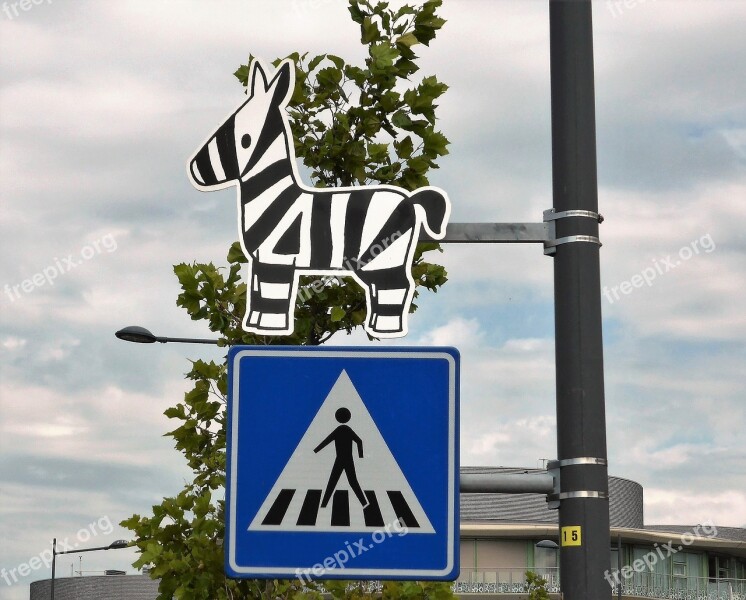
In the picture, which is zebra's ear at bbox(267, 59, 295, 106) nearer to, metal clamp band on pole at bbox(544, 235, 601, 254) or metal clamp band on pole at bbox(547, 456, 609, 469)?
metal clamp band on pole at bbox(544, 235, 601, 254)

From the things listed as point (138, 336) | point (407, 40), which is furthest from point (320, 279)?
point (138, 336)

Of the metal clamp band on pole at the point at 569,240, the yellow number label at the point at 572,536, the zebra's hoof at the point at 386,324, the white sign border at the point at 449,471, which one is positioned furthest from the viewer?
the zebra's hoof at the point at 386,324

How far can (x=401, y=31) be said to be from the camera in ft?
26.5

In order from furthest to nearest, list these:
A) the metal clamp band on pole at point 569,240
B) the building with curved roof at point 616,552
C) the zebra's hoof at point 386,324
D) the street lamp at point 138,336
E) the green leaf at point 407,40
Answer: the building with curved roof at point 616,552, the street lamp at point 138,336, the green leaf at point 407,40, the zebra's hoof at point 386,324, the metal clamp band on pole at point 569,240

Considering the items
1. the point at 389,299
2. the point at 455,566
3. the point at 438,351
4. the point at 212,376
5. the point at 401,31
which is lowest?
the point at 455,566

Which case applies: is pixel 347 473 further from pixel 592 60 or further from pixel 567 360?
pixel 592 60

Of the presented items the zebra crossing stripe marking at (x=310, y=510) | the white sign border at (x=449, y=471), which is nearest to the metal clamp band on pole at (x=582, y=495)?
the white sign border at (x=449, y=471)

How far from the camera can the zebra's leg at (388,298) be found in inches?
191

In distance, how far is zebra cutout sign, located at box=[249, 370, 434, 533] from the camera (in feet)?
12.9

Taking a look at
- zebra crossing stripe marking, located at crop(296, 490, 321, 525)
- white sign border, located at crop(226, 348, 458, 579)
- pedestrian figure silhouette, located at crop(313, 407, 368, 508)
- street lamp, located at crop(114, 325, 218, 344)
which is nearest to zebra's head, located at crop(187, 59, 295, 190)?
white sign border, located at crop(226, 348, 458, 579)


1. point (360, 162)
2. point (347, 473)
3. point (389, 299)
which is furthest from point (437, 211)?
point (360, 162)

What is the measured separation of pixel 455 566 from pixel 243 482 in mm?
750

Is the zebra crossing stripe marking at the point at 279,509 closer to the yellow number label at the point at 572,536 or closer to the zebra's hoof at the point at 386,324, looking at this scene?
the yellow number label at the point at 572,536

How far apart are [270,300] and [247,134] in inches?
33.9
